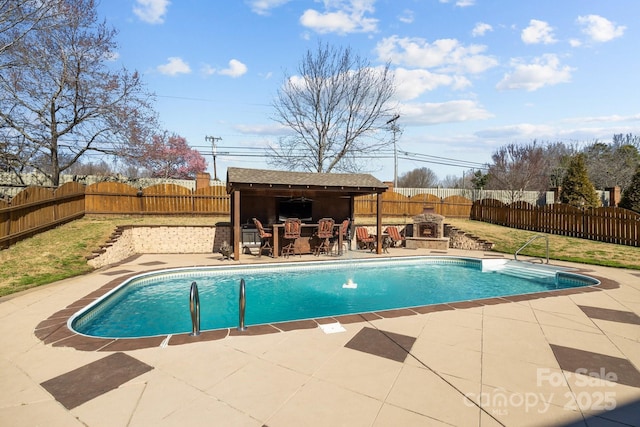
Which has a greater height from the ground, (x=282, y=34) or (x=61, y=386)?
(x=282, y=34)

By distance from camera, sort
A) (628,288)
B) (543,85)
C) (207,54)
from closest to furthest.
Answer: (628,288) < (543,85) < (207,54)

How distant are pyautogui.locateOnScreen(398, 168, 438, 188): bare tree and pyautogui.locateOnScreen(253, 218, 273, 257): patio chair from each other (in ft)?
162

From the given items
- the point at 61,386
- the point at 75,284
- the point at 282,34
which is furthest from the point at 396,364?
the point at 282,34

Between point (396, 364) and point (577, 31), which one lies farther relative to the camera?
point (577, 31)

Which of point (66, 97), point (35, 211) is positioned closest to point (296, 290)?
point (35, 211)

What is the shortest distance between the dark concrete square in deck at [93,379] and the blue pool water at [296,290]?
1.73 metres

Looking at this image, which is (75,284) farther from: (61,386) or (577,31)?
Result: (577,31)

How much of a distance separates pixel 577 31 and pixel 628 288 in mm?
7112

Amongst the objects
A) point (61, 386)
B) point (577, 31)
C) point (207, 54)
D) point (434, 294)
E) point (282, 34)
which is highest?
point (282, 34)

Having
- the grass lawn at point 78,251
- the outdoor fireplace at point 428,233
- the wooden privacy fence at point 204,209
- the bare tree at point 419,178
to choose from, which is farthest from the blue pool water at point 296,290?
the bare tree at point 419,178

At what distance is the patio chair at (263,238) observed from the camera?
36.3 ft

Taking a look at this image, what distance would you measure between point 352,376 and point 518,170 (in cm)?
3006

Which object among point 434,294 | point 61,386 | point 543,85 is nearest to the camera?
point 61,386

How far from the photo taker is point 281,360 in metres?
3.48
